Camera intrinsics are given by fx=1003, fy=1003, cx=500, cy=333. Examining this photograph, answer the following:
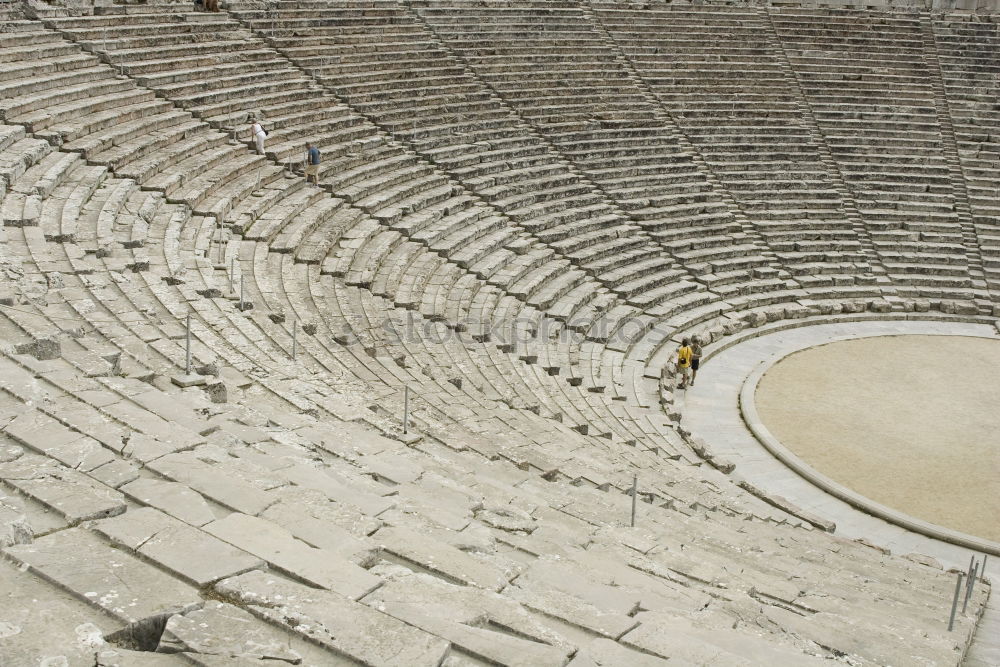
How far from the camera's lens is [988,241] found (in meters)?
26.7

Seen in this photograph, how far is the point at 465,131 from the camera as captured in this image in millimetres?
24250

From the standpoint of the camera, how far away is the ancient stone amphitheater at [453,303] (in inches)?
226

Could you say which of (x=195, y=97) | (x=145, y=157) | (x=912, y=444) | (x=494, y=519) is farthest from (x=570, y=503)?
(x=195, y=97)

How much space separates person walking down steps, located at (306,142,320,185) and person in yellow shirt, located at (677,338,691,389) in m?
7.74

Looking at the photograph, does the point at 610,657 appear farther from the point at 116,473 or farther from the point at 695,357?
the point at 695,357

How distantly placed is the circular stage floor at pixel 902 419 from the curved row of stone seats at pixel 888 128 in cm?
419

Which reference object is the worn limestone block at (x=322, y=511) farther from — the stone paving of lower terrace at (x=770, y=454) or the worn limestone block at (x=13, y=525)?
the stone paving of lower terrace at (x=770, y=454)

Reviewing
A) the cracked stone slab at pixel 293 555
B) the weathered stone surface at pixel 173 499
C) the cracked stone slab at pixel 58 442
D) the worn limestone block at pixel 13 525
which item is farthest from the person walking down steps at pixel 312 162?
the worn limestone block at pixel 13 525

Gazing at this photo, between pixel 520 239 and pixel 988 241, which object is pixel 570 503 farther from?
pixel 988 241

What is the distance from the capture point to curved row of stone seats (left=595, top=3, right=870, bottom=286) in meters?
26.0

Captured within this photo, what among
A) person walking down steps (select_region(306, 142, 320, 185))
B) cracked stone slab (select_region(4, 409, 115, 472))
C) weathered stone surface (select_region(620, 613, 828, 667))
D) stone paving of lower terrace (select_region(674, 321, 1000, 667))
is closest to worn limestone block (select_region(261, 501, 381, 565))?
cracked stone slab (select_region(4, 409, 115, 472))

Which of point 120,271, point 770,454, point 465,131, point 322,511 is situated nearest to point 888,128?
point 465,131

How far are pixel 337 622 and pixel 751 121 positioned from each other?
1014 inches

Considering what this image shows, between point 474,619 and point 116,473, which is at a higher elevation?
point 116,473
